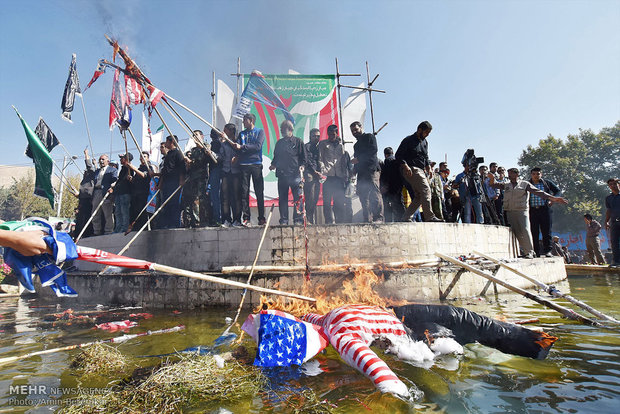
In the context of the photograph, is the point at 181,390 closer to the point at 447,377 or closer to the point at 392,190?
the point at 447,377

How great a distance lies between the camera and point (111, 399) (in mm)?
2137

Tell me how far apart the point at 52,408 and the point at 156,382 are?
743 mm

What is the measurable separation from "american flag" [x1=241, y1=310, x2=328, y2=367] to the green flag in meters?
9.85

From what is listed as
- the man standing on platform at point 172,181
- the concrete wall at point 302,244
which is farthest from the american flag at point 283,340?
the man standing on platform at point 172,181

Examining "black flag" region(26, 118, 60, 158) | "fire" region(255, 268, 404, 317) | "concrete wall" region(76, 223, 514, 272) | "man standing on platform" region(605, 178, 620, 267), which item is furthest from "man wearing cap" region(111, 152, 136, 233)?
"man standing on platform" region(605, 178, 620, 267)

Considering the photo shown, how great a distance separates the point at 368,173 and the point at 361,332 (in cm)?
539

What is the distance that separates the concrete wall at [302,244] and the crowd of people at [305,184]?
2.75 feet

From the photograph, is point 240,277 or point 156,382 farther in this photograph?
point 240,277

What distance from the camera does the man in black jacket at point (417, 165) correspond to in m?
7.13

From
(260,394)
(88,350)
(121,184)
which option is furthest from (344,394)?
(121,184)

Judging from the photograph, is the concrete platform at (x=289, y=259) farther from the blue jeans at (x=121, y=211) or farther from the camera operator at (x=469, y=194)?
the camera operator at (x=469, y=194)

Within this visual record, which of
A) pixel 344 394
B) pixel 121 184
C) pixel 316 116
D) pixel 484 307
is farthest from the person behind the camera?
pixel 316 116

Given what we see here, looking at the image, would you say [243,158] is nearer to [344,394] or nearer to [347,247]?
[347,247]

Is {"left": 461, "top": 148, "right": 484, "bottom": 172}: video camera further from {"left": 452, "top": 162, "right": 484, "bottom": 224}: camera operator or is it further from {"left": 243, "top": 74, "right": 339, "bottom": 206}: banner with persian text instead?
{"left": 243, "top": 74, "right": 339, "bottom": 206}: banner with persian text
